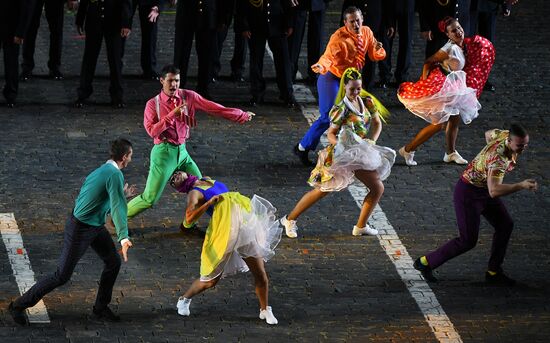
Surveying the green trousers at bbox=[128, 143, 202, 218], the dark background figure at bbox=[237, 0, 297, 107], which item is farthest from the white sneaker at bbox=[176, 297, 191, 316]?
the dark background figure at bbox=[237, 0, 297, 107]

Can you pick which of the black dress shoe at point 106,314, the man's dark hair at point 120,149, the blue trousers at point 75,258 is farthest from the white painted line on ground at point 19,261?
the man's dark hair at point 120,149

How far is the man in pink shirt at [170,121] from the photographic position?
619 inches

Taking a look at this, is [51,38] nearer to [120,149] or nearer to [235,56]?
[235,56]

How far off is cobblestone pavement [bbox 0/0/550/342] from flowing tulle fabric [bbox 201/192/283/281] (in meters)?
0.58

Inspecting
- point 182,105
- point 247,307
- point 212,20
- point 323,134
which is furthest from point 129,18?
point 247,307

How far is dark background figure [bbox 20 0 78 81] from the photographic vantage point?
21469 millimetres

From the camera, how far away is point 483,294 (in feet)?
48.5

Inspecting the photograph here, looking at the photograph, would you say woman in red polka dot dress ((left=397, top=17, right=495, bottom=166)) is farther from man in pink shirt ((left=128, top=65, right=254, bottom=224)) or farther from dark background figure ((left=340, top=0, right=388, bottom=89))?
man in pink shirt ((left=128, top=65, right=254, bottom=224))

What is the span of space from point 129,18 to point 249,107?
2.20 meters

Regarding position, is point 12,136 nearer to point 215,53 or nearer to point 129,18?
point 129,18

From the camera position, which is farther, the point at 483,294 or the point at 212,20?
the point at 212,20

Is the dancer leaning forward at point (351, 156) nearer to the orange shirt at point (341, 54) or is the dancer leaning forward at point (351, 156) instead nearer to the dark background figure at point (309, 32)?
the orange shirt at point (341, 54)

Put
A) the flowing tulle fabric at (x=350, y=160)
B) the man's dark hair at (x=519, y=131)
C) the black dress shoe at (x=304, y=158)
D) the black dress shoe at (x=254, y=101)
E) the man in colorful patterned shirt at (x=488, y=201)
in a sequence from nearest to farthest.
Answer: the man's dark hair at (x=519, y=131) → the man in colorful patterned shirt at (x=488, y=201) → the flowing tulle fabric at (x=350, y=160) → the black dress shoe at (x=304, y=158) → the black dress shoe at (x=254, y=101)

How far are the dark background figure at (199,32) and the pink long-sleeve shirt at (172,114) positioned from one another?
4.83m
